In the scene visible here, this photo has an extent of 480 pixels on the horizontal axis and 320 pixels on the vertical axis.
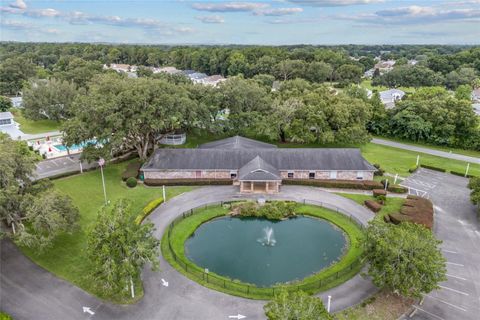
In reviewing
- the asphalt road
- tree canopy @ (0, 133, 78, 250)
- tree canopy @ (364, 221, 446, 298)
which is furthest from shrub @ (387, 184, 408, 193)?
tree canopy @ (0, 133, 78, 250)

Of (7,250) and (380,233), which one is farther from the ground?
(380,233)

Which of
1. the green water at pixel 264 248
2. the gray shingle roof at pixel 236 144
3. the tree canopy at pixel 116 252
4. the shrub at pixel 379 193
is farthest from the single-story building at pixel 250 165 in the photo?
the tree canopy at pixel 116 252

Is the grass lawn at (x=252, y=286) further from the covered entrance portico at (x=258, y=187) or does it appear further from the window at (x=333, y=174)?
the window at (x=333, y=174)

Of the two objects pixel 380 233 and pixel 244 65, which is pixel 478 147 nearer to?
pixel 380 233

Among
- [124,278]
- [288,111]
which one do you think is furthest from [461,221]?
[124,278]

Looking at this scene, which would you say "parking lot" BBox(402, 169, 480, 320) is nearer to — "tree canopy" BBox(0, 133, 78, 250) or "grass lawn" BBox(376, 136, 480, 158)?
"grass lawn" BBox(376, 136, 480, 158)

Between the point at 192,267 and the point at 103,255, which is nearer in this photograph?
the point at 103,255
